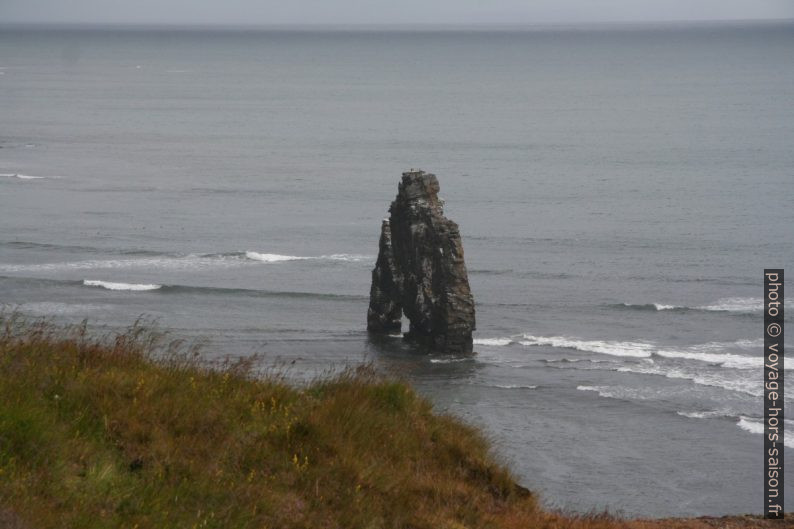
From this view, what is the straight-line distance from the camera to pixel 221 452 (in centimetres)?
1102

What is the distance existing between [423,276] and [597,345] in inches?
339

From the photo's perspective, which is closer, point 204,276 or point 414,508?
point 414,508

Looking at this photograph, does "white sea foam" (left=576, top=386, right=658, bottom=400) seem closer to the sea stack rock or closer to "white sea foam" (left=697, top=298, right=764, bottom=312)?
the sea stack rock

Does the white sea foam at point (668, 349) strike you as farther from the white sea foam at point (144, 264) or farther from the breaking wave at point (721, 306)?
the white sea foam at point (144, 264)

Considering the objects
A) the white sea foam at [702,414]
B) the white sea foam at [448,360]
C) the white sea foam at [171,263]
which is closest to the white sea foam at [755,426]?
the white sea foam at [702,414]

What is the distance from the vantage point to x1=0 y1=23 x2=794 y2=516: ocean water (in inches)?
1389

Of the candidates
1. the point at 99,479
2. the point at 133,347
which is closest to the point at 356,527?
the point at 99,479

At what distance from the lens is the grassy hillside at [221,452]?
952 centimetres

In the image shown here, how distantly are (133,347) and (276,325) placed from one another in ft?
121

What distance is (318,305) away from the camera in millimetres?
55188

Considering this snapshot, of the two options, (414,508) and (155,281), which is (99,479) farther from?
(155,281)

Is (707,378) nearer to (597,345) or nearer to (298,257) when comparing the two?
(597,345)

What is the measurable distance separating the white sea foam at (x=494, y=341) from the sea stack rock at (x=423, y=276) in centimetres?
210

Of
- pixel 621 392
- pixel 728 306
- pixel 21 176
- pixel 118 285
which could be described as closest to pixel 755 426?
pixel 621 392
